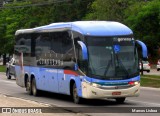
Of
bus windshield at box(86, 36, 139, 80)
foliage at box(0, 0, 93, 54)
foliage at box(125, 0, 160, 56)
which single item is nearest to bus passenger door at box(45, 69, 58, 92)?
bus windshield at box(86, 36, 139, 80)

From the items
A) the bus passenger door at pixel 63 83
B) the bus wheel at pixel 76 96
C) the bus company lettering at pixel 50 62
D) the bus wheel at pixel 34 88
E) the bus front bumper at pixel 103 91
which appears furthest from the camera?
the bus wheel at pixel 34 88

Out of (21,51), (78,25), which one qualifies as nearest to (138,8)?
(21,51)

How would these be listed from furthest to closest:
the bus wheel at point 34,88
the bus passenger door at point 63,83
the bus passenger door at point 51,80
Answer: the bus wheel at point 34,88
the bus passenger door at point 51,80
the bus passenger door at point 63,83

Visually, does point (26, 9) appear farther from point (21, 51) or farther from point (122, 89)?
point (122, 89)

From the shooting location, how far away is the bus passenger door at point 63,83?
1983 cm

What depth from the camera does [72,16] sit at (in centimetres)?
8588

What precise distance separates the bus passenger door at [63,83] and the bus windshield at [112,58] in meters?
2.16

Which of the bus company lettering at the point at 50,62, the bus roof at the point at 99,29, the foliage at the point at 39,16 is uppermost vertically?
the bus roof at the point at 99,29

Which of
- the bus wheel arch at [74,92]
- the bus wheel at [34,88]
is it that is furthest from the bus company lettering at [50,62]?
the bus wheel at [34,88]

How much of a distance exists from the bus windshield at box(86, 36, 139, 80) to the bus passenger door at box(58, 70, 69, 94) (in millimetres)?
2165

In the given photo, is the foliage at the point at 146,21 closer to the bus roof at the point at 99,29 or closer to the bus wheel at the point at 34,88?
the bus wheel at the point at 34,88

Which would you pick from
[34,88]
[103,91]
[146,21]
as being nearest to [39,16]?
[146,21]

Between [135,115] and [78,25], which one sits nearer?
[135,115]

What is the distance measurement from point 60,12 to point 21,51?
195ft
